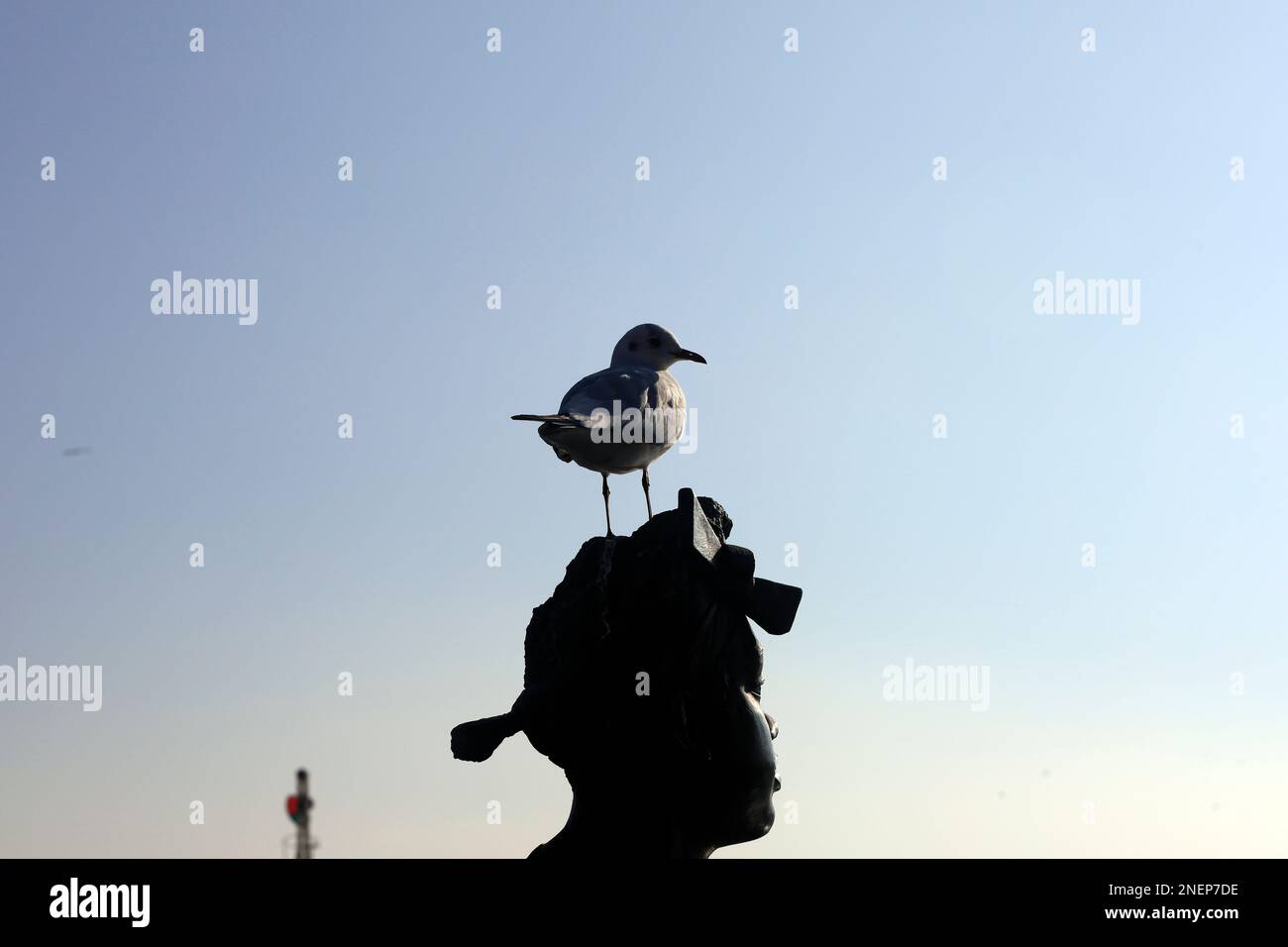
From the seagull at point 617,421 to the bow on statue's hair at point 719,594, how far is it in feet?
4.27

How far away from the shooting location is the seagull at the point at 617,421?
677 inches

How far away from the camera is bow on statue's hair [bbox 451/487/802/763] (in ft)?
50.4

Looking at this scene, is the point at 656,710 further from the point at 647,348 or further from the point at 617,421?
the point at 647,348

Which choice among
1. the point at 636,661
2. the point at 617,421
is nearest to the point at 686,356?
the point at 617,421

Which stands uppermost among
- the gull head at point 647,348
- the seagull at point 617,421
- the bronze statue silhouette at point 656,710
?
the gull head at point 647,348

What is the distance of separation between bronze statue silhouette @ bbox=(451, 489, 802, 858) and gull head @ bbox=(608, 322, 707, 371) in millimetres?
4127

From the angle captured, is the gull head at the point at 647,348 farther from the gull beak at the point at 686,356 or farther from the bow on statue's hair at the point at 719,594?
the bow on statue's hair at the point at 719,594

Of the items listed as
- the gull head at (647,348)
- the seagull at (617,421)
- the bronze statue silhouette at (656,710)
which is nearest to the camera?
the bronze statue silhouette at (656,710)

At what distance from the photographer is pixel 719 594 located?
15633 millimetres

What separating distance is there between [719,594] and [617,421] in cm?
245

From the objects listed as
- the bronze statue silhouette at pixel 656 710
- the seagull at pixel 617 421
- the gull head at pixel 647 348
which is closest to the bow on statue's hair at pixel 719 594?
the bronze statue silhouette at pixel 656 710
